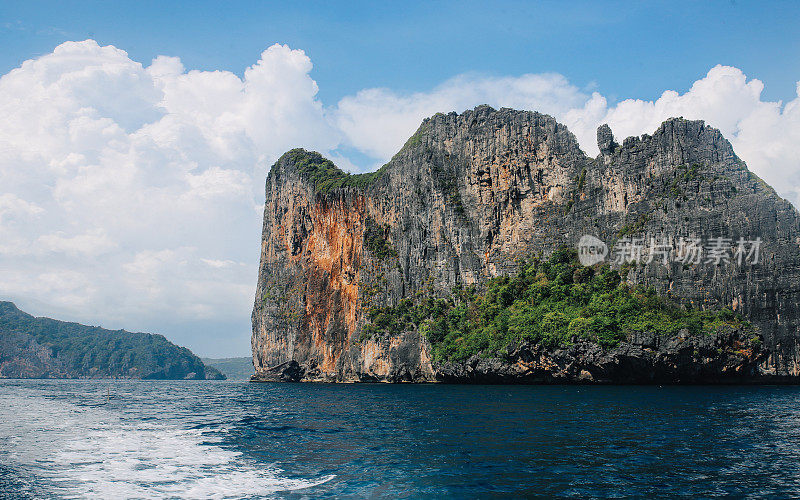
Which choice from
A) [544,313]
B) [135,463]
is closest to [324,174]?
[544,313]

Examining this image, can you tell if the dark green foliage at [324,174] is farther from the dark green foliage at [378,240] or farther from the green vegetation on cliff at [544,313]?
the green vegetation on cliff at [544,313]

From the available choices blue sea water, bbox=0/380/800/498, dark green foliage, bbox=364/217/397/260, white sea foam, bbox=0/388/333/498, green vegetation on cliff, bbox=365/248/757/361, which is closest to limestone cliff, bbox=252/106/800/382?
dark green foliage, bbox=364/217/397/260

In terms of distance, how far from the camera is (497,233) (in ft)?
312

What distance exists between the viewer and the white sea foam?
16906mm

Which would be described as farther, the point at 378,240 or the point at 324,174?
the point at 324,174

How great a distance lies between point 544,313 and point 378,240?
1579 inches

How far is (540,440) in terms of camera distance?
24672mm

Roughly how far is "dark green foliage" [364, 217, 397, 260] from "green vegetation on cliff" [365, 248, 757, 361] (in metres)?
11.6

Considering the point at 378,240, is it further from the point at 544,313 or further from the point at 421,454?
the point at 421,454

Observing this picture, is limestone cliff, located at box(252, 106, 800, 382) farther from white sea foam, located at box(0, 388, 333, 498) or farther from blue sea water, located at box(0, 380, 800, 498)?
white sea foam, located at box(0, 388, 333, 498)

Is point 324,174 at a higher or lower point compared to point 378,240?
higher

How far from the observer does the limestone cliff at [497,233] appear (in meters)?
64.9

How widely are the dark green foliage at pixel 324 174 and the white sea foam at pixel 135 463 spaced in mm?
84386

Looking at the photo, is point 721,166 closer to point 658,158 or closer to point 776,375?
point 658,158
